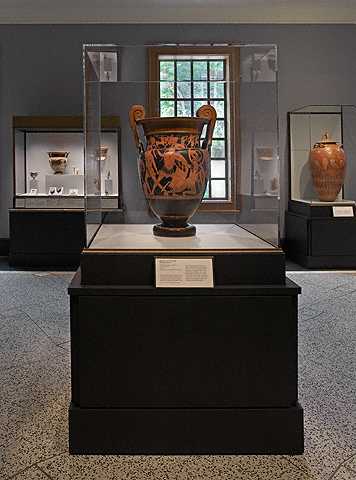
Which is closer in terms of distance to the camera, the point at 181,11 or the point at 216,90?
the point at 216,90

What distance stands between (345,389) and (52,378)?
4.66ft

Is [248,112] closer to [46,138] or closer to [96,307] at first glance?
[96,307]

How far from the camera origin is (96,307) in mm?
1564

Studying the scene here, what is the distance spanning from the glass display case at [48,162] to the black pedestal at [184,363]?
3787mm

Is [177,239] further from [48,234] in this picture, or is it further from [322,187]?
[322,187]

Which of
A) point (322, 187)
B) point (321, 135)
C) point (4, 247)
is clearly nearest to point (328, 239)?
point (322, 187)

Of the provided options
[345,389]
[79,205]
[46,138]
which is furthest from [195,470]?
[46,138]

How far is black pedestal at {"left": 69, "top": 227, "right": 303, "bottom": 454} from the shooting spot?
1563 millimetres

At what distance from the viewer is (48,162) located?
18.2 ft

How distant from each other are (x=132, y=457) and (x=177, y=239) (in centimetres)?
81

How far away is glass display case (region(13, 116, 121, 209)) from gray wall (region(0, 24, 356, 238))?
36cm

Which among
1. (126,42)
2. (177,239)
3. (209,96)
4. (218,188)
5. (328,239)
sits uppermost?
(126,42)

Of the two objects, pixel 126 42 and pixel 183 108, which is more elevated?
pixel 126 42

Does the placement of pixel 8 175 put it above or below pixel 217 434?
above
